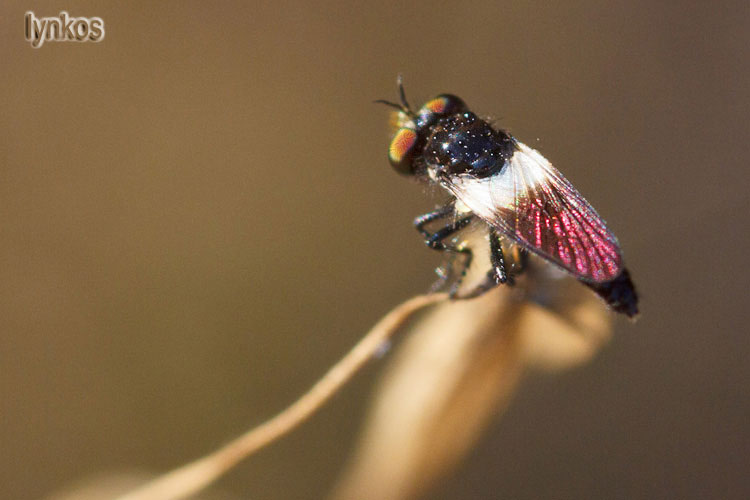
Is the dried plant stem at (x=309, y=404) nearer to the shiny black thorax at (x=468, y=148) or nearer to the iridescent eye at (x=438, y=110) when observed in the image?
the shiny black thorax at (x=468, y=148)

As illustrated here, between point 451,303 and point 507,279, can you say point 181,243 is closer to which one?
point 451,303

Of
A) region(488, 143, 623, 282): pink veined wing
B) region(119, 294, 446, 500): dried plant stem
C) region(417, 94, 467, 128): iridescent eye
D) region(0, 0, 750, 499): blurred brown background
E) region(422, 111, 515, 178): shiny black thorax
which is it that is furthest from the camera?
region(0, 0, 750, 499): blurred brown background

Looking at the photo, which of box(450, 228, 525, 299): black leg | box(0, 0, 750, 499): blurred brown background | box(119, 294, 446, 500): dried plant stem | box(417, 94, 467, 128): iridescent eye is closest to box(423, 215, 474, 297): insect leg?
box(450, 228, 525, 299): black leg

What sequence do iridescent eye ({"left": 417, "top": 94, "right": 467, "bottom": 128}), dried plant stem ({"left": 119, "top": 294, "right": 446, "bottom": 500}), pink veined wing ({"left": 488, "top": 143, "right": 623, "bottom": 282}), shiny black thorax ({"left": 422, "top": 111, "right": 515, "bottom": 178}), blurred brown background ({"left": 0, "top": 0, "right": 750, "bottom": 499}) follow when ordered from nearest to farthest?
1. dried plant stem ({"left": 119, "top": 294, "right": 446, "bottom": 500})
2. pink veined wing ({"left": 488, "top": 143, "right": 623, "bottom": 282})
3. shiny black thorax ({"left": 422, "top": 111, "right": 515, "bottom": 178})
4. iridescent eye ({"left": 417, "top": 94, "right": 467, "bottom": 128})
5. blurred brown background ({"left": 0, "top": 0, "right": 750, "bottom": 499})

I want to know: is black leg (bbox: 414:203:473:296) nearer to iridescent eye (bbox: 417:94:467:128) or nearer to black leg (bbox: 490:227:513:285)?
black leg (bbox: 490:227:513:285)

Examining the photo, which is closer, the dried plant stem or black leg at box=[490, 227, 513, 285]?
the dried plant stem

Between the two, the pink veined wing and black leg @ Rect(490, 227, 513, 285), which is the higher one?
the pink veined wing

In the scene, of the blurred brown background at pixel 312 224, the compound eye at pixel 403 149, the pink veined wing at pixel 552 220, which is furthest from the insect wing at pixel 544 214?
the blurred brown background at pixel 312 224

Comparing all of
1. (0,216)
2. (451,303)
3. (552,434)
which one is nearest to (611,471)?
(552,434)
